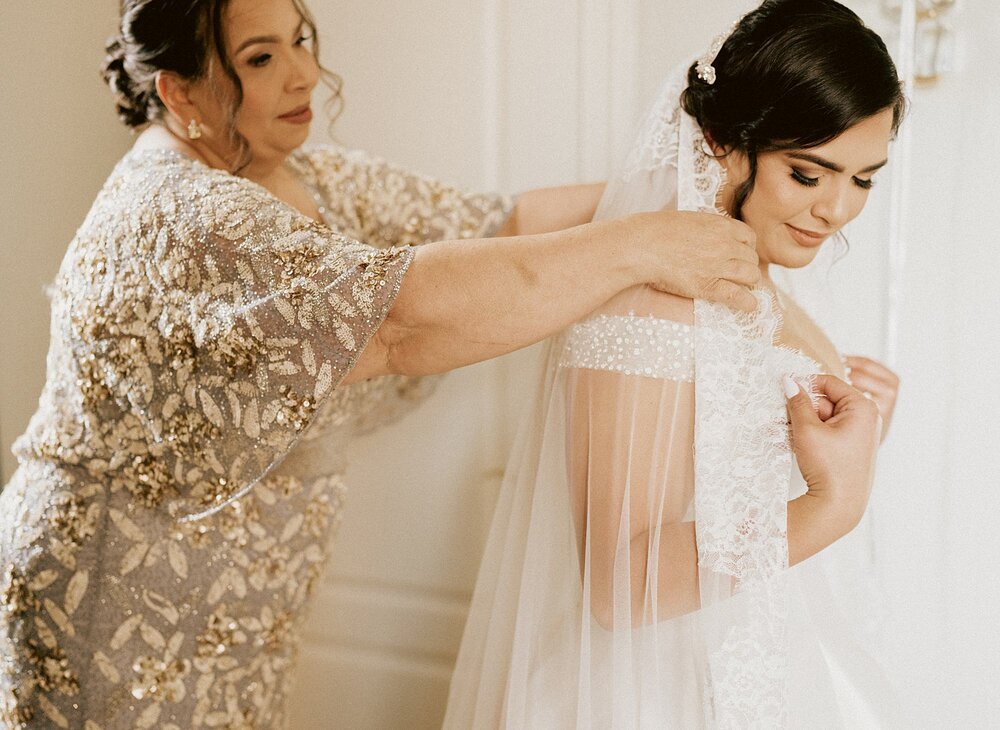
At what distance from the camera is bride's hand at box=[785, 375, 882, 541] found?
100 cm

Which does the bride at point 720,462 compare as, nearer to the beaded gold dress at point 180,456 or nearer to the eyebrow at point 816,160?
the eyebrow at point 816,160

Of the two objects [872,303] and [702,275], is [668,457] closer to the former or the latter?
[702,275]

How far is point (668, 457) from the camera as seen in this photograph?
104 cm

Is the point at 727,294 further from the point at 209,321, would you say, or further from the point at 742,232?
the point at 209,321

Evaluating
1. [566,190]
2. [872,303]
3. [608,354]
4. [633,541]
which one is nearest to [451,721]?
[633,541]

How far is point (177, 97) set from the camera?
1283 millimetres

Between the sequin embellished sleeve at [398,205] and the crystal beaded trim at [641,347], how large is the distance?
468 mm

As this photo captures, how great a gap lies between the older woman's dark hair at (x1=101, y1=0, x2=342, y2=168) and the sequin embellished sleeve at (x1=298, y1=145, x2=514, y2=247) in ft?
0.72

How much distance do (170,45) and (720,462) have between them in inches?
34.8

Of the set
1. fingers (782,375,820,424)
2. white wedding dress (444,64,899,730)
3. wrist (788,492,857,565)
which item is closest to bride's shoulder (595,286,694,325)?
white wedding dress (444,64,899,730)

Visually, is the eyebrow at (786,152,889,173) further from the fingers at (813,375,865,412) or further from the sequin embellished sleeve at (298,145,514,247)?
the sequin embellished sleeve at (298,145,514,247)

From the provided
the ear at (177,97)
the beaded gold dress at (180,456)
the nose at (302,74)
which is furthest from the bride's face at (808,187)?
the ear at (177,97)

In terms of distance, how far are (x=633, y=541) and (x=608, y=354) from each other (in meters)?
0.21

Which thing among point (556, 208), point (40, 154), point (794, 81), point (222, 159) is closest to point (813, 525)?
point (794, 81)
